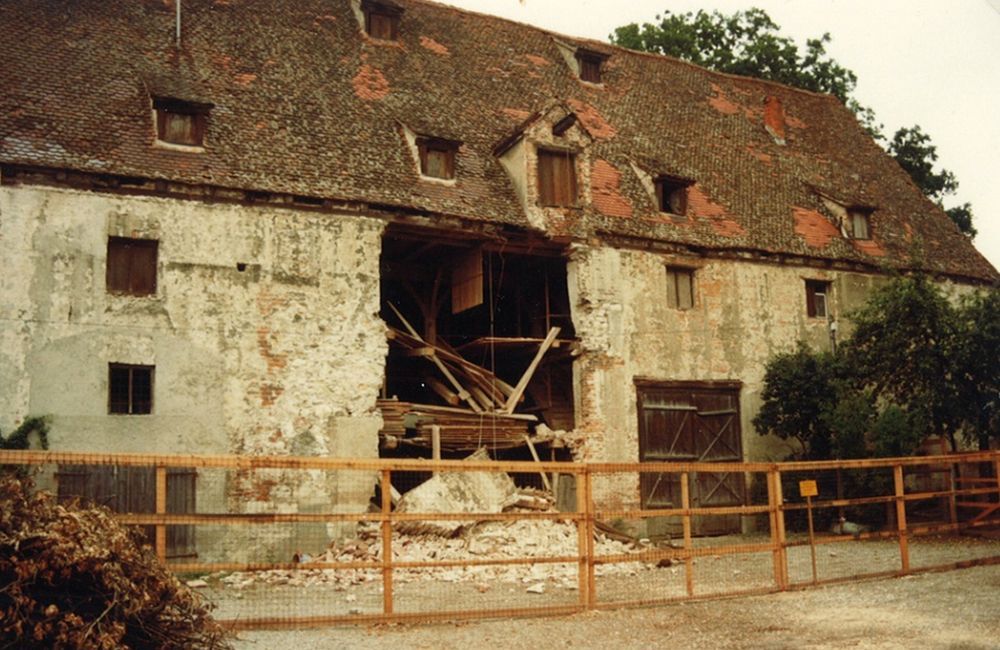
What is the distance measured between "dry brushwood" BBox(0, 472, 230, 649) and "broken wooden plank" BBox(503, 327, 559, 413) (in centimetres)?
1271

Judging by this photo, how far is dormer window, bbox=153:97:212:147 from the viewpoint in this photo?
58.6 ft

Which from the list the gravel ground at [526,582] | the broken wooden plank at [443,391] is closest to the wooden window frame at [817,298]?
the gravel ground at [526,582]

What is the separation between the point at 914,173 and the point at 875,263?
11.7 metres

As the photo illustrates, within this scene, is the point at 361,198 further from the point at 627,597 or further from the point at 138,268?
the point at 627,597

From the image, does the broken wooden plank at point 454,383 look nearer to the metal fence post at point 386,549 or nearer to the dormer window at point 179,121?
the dormer window at point 179,121

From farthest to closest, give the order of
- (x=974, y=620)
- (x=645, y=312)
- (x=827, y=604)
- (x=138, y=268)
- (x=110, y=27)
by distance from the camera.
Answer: (x=645, y=312) < (x=110, y=27) < (x=138, y=268) < (x=827, y=604) < (x=974, y=620)

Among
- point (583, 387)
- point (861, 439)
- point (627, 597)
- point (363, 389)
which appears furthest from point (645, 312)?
point (627, 597)

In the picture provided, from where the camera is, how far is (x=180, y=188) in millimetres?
17250

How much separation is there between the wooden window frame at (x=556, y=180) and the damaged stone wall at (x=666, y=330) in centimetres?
128

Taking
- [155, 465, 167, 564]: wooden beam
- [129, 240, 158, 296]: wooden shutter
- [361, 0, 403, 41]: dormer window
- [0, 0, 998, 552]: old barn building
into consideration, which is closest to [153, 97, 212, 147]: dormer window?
[0, 0, 998, 552]: old barn building

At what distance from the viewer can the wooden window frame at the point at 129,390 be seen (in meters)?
16.5

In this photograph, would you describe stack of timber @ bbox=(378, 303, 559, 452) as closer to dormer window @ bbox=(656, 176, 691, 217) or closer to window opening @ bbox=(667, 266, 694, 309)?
window opening @ bbox=(667, 266, 694, 309)

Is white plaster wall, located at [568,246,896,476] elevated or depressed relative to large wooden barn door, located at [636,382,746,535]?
elevated

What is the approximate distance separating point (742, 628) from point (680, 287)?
13390 mm
